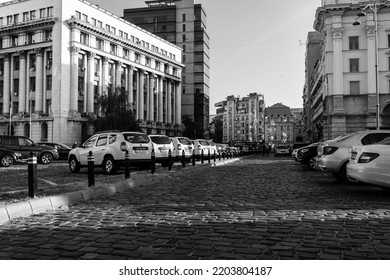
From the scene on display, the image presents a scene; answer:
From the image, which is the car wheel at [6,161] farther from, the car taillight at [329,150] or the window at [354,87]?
the window at [354,87]

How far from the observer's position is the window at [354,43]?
5025 centimetres

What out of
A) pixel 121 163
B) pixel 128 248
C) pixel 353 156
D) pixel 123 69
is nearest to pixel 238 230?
pixel 128 248

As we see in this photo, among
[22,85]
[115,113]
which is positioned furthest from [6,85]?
[115,113]

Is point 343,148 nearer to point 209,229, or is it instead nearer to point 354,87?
point 209,229

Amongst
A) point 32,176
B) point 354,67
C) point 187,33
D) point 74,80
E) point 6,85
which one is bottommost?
point 32,176

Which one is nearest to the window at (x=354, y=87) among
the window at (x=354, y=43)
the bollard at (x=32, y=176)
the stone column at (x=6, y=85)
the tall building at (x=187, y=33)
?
the window at (x=354, y=43)

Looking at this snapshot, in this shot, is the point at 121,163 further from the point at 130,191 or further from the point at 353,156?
the point at 353,156

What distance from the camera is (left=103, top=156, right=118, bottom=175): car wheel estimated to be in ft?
48.0

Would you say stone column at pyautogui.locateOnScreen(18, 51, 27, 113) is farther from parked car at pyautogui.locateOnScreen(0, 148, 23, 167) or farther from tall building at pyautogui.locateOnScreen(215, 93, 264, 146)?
tall building at pyautogui.locateOnScreen(215, 93, 264, 146)

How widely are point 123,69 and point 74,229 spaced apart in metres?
65.5

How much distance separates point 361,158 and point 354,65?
154 feet

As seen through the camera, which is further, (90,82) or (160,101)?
(160,101)

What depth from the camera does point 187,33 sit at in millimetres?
99312

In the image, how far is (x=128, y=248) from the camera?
4148mm
